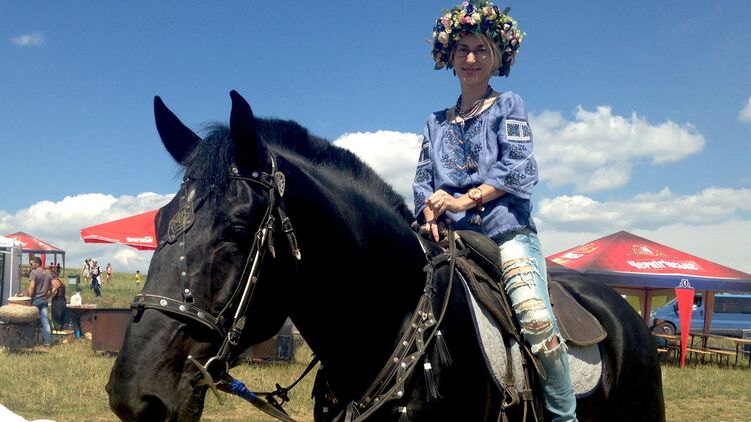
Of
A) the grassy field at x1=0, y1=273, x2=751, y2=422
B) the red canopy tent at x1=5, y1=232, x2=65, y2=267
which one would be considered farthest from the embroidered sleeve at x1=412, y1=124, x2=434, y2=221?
the red canopy tent at x1=5, y1=232, x2=65, y2=267

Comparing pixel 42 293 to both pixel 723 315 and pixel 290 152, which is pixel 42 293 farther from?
pixel 723 315

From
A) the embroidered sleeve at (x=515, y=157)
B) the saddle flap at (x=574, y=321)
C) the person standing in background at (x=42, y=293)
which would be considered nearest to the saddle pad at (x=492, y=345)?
the saddle flap at (x=574, y=321)

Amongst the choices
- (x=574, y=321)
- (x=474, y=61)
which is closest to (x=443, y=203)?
(x=474, y=61)

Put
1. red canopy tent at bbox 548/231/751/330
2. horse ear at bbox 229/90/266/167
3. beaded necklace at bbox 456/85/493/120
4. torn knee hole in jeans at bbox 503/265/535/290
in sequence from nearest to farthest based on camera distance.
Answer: horse ear at bbox 229/90/266/167
torn knee hole in jeans at bbox 503/265/535/290
beaded necklace at bbox 456/85/493/120
red canopy tent at bbox 548/231/751/330

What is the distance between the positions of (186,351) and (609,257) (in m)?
15.8

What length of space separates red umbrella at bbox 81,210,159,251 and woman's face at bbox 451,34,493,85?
11958mm

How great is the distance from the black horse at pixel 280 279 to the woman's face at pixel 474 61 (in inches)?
31.0

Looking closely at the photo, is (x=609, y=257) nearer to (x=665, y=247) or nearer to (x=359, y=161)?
(x=665, y=247)

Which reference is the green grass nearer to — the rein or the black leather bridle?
the rein

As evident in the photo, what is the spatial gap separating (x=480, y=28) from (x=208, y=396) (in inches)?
321

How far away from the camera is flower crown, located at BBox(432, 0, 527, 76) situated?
3.17m

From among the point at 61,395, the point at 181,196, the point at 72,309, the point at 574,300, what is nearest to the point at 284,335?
the point at 61,395

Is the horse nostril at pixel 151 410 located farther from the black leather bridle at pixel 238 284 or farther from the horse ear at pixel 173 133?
the horse ear at pixel 173 133

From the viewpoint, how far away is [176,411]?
182 cm
